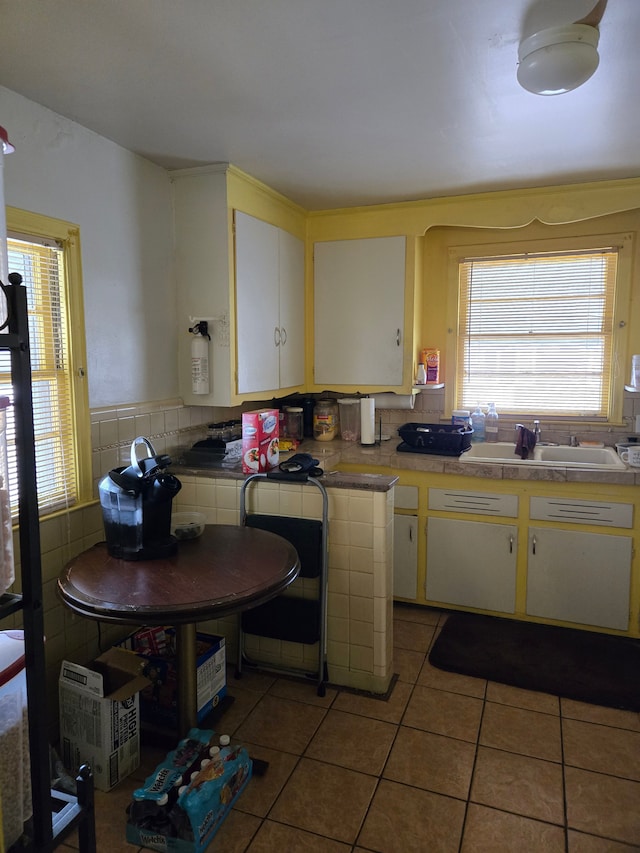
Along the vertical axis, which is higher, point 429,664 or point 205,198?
point 205,198

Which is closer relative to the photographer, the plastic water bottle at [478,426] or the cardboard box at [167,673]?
the cardboard box at [167,673]

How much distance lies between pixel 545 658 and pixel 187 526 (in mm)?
1859

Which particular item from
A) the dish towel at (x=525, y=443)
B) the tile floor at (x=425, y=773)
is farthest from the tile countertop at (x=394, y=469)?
the tile floor at (x=425, y=773)

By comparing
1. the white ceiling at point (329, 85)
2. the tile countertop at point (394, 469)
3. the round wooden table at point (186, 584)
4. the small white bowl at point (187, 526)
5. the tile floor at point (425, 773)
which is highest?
the white ceiling at point (329, 85)

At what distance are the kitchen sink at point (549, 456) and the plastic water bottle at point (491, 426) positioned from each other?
0.06 meters

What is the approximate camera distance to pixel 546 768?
82.7 inches

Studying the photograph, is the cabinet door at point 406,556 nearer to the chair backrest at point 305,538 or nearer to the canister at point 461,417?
the canister at point 461,417

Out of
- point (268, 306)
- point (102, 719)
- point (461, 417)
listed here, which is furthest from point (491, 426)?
point (102, 719)

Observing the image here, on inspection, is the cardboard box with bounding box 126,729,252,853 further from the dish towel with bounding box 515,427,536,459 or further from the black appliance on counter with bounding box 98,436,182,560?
the dish towel with bounding box 515,427,536,459

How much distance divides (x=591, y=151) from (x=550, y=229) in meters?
0.84

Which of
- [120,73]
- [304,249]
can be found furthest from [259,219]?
[120,73]

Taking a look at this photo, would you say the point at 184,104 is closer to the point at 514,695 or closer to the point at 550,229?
the point at 550,229

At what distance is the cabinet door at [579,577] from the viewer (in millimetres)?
2943

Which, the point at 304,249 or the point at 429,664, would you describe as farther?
the point at 304,249
